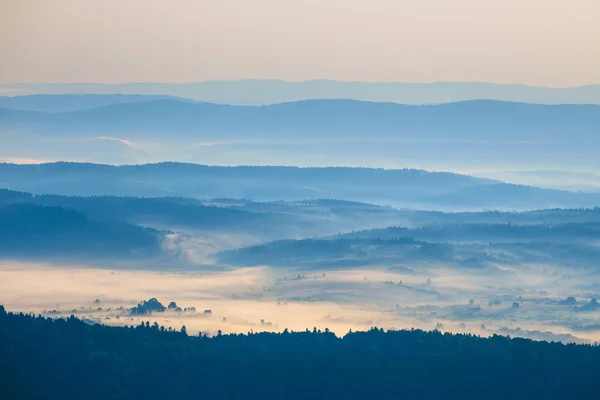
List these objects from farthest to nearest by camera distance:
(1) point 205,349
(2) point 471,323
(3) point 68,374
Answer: (2) point 471,323
(1) point 205,349
(3) point 68,374

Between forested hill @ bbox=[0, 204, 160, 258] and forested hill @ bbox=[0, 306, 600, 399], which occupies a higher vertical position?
forested hill @ bbox=[0, 204, 160, 258]

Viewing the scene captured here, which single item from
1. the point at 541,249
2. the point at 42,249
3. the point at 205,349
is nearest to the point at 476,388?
the point at 205,349

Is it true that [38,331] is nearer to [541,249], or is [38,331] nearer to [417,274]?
[417,274]

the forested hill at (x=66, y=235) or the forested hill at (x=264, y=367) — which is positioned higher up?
the forested hill at (x=66, y=235)

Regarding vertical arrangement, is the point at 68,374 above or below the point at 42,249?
below

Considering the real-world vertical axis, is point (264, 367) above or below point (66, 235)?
below

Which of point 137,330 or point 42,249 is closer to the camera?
point 137,330

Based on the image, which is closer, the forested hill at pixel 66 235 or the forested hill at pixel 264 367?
the forested hill at pixel 264 367

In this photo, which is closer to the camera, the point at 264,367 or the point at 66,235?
the point at 264,367
